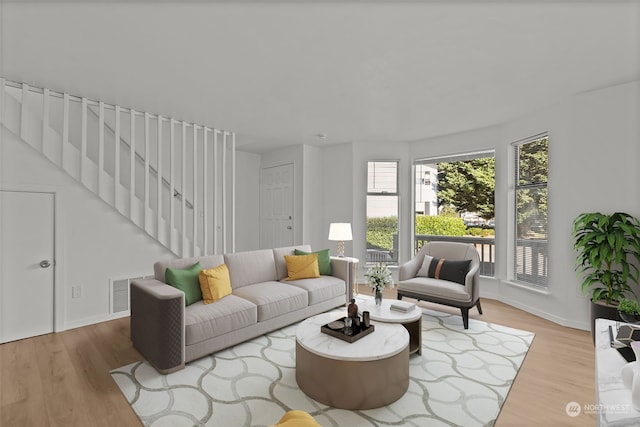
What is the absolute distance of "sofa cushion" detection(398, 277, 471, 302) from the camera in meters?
3.63

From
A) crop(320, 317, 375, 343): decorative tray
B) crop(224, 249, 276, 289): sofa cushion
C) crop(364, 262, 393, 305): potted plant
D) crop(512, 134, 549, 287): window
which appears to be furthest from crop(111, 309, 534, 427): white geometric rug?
crop(512, 134, 549, 287): window

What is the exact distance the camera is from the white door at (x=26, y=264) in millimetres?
3275

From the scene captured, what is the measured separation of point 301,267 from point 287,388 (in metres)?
1.89

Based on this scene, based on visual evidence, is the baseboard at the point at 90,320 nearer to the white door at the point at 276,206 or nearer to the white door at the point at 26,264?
the white door at the point at 26,264

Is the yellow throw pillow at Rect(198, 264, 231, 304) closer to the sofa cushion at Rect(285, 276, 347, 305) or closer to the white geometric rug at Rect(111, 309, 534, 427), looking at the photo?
the white geometric rug at Rect(111, 309, 534, 427)

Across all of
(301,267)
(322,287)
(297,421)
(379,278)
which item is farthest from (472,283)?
(297,421)

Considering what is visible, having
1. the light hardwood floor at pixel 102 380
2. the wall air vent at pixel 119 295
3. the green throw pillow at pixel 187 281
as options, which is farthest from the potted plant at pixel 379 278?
the wall air vent at pixel 119 295

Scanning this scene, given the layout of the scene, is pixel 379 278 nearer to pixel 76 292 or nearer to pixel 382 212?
pixel 382 212

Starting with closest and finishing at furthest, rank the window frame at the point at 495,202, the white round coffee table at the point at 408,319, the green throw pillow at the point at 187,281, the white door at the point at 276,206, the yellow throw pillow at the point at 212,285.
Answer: the white round coffee table at the point at 408,319
the green throw pillow at the point at 187,281
the yellow throw pillow at the point at 212,285
the window frame at the point at 495,202
the white door at the point at 276,206

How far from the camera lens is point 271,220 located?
22.1ft

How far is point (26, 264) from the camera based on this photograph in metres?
3.41

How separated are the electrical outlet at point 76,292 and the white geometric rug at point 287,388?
1.58 meters

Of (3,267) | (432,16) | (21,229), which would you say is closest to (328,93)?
(432,16)

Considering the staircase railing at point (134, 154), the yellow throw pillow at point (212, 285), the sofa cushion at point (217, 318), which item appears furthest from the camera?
the staircase railing at point (134, 154)
